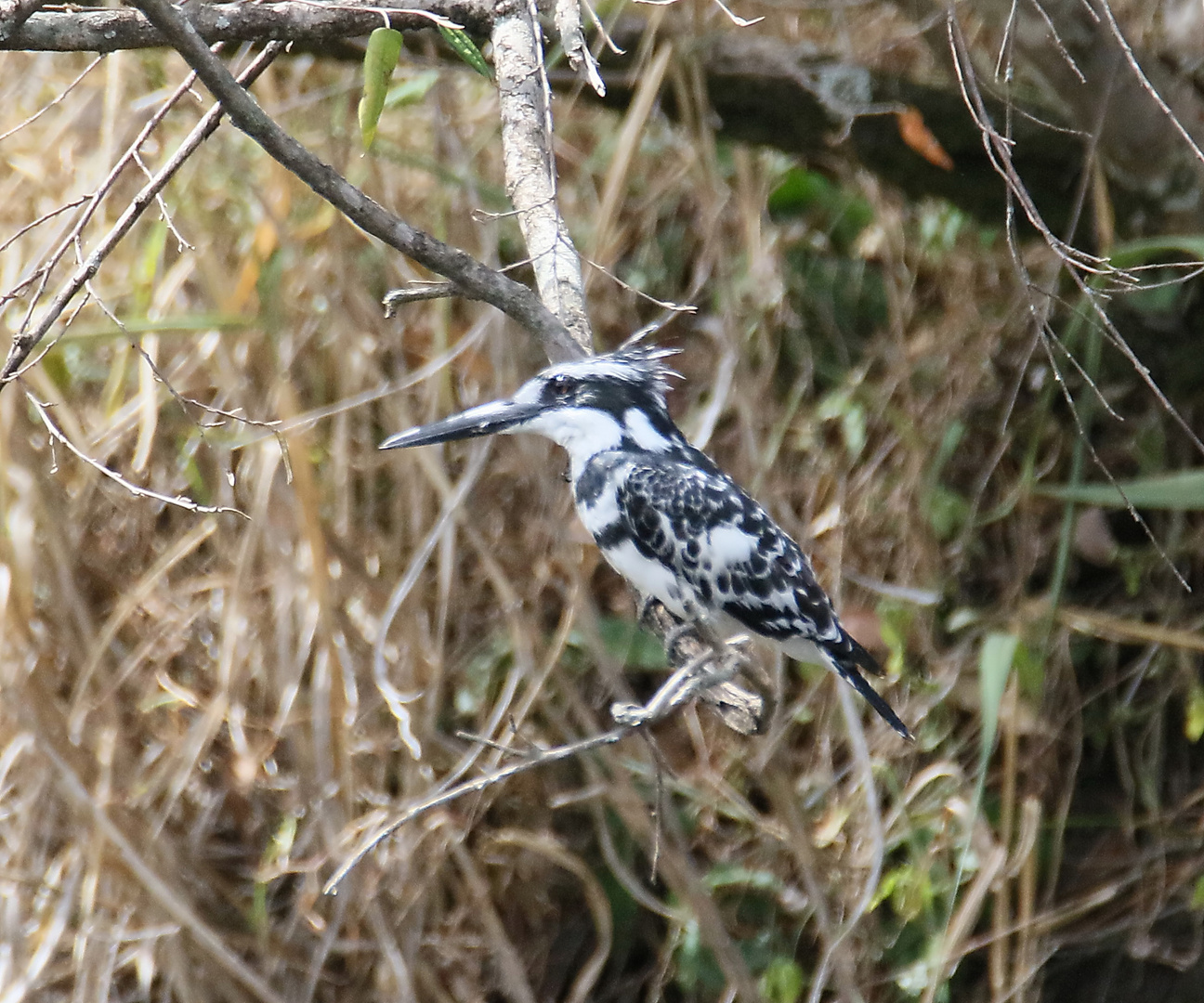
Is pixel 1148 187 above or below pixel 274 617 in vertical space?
above

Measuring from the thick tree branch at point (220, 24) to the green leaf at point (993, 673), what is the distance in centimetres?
125

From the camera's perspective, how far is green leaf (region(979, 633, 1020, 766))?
1.95m

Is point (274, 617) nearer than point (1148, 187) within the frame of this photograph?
No

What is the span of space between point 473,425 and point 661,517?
0.94 ft

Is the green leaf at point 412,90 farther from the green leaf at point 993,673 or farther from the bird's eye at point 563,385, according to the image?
the green leaf at point 993,673

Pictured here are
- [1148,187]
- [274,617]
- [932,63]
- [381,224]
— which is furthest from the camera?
[932,63]

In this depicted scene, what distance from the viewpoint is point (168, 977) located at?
7.34 ft

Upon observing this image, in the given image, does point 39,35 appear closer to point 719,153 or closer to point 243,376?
point 243,376

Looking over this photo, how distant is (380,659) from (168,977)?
2.15ft

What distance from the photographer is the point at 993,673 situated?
206 centimetres

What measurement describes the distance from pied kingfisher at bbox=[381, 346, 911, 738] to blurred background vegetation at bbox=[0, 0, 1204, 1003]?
340 millimetres

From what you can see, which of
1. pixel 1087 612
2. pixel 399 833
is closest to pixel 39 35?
pixel 399 833

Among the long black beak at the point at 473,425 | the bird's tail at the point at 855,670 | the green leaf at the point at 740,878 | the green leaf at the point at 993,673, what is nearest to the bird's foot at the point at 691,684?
the bird's tail at the point at 855,670

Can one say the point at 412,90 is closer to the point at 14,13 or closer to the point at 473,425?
the point at 473,425
